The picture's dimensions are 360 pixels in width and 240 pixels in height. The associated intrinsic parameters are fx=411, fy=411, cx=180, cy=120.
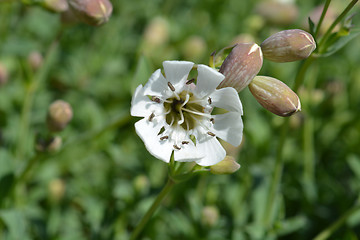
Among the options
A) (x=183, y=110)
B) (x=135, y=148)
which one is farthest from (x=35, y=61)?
(x=183, y=110)

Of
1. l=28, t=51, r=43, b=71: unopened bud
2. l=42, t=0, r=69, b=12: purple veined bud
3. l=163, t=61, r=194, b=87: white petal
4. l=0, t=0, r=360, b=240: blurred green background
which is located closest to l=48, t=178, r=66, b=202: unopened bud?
l=0, t=0, r=360, b=240: blurred green background

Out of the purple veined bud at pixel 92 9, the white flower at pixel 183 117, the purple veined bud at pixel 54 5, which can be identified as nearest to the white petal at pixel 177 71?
the white flower at pixel 183 117

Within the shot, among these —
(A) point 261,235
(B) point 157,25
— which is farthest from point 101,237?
(B) point 157,25

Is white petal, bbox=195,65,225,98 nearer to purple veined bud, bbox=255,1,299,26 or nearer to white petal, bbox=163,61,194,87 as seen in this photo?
white petal, bbox=163,61,194,87

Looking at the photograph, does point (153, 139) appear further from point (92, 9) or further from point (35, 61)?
point (35, 61)

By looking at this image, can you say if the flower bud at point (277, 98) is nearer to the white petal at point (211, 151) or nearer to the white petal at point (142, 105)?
the white petal at point (211, 151)

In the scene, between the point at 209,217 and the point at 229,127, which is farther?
the point at 209,217
